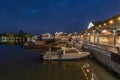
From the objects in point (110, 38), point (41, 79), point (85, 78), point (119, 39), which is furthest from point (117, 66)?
point (110, 38)

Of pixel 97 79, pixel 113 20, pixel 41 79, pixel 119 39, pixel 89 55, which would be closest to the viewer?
pixel 97 79

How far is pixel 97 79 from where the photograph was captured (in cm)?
2266

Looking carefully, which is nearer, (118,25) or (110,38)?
(118,25)

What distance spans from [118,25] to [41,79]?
1675 cm

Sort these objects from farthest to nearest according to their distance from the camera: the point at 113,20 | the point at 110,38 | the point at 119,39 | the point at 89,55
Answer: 1. the point at 110,38
2. the point at 89,55
3. the point at 119,39
4. the point at 113,20

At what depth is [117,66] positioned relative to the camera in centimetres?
2302

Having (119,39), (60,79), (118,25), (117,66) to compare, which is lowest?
(60,79)

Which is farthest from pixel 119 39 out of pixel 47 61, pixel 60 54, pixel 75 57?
pixel 47 61

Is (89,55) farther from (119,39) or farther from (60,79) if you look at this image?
(60,79)

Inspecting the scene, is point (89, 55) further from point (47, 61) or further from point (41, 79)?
point (41, 79)

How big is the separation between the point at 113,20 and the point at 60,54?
12740 mm

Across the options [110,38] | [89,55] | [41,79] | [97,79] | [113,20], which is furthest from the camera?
[110,38]

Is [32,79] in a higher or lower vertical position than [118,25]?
lower

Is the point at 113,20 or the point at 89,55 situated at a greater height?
the point at 113,20
